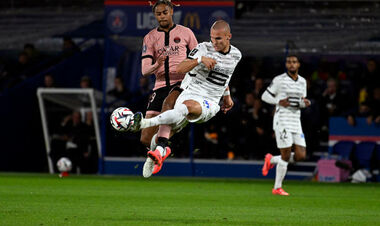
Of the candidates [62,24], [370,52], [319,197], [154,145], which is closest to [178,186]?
[319,197]

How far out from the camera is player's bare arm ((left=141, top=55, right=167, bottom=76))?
10016mm

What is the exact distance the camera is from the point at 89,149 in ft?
68.5

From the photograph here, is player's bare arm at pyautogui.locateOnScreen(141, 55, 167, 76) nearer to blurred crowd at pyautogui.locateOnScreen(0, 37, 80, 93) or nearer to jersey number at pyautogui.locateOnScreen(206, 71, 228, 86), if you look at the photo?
jersey number at pyautogui.locateOnScreen(206, 71, 228, 86)

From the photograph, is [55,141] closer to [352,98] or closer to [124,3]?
[124,3]

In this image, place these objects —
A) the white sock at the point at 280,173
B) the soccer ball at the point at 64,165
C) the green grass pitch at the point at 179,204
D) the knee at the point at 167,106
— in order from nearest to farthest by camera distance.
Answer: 1. the green grass pitch at the point at 179,204
2. the knee at the point at 167,106
3. the white sock at the point at 280,173
4. the soccer ball at the point at 64,165

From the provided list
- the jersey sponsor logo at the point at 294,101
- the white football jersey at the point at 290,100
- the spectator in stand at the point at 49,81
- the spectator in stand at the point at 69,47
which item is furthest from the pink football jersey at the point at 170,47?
the spectator in stand at the point at 69,47

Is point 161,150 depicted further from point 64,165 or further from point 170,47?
point 64,165

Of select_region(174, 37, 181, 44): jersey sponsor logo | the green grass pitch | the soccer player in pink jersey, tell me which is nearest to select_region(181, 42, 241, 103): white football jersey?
the soccer player in pink jersey

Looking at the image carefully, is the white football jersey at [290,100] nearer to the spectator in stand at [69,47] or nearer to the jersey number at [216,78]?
the jersey number at [216,78]

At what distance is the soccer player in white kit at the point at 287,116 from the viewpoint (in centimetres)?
1397

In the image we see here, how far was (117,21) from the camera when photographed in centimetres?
2005

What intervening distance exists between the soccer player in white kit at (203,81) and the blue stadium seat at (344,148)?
32.3 feet

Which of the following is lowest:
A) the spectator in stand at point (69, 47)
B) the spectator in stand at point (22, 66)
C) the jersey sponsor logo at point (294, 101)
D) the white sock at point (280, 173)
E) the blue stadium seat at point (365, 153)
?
the blue stadium seat at point (365, 153)

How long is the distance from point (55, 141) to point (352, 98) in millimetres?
7560
